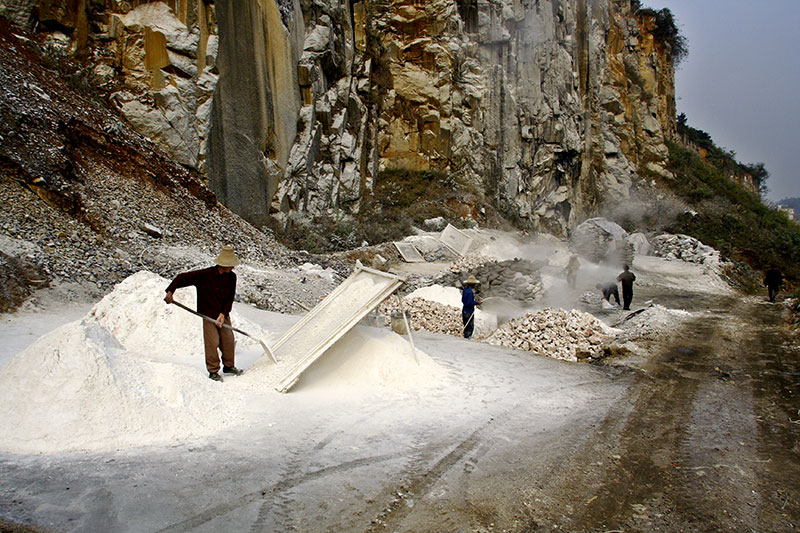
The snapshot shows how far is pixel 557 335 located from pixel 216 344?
558 cm

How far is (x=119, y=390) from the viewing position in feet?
13.0

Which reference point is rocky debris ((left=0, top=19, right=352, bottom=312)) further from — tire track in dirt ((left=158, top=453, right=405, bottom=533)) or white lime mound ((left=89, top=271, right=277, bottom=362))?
tire track in dirt ((left=158, top=453, right=405, bottom=533))

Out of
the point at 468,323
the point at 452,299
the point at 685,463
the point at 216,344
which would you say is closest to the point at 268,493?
the point at 216,344

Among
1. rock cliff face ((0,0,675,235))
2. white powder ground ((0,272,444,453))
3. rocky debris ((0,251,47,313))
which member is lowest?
white powder ground ((0,272,444,453))

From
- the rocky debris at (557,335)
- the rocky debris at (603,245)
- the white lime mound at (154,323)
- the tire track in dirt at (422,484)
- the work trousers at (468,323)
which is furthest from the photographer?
the rocky debris at (603,245)

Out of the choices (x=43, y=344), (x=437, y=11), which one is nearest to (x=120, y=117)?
(x=43, y=344)

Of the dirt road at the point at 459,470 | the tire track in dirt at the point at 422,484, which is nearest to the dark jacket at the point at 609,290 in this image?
the dirt road at the point at 459,470

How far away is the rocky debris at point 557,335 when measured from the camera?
319 inches

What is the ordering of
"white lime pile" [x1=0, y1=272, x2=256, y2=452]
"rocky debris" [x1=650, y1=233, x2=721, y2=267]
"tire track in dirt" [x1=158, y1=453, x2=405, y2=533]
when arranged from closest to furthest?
1. "tire track in dirt" [x1=158, y1=453, x2=405, y2=533]
2. "white lime pile" [x1=0, y1=272, x2=256, y2=452]
3. "rocky debris" [x1=650, y1=233, x2=721, y2=267]

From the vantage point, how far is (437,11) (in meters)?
27.8

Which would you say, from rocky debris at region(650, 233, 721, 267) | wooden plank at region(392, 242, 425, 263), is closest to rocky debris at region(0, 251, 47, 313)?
wooden plank at region(392, 242, 425, 263)

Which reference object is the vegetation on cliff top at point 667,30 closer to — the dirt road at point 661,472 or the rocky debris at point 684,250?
the rocky debris at point 684,250

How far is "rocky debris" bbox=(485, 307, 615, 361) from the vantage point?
319 inches

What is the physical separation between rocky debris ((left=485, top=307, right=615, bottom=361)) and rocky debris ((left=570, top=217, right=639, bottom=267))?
12290 millimetres
